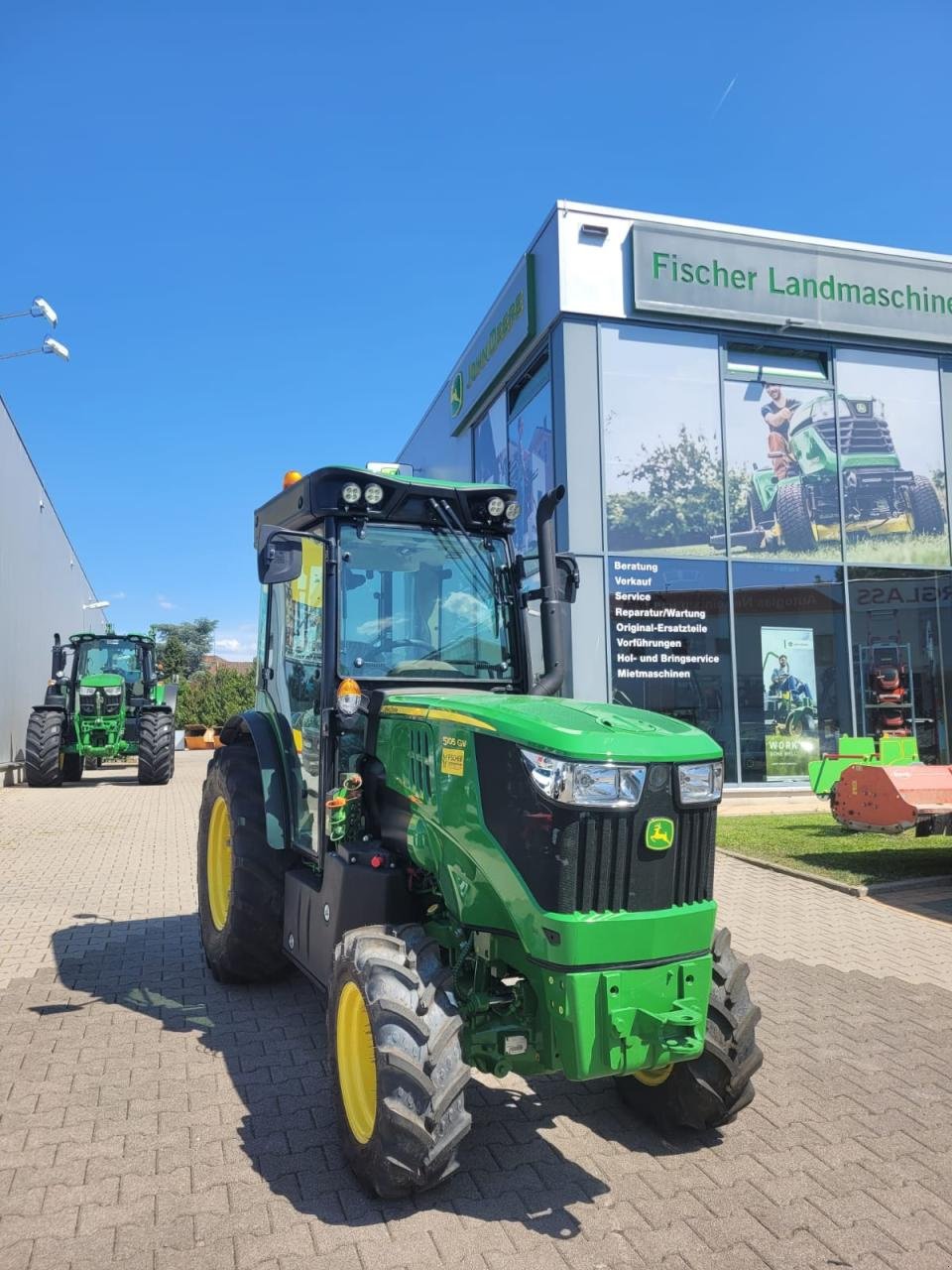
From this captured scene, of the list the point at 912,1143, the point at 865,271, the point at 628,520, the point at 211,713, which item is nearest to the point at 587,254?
the point at 628,520

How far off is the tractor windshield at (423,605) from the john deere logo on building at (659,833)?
1457mm

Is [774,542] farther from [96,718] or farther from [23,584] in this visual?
[23,584]

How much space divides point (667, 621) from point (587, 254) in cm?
505

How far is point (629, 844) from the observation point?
9.86 feet

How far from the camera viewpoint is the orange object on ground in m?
7.65

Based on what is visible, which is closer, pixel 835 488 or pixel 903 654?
pixel 835 488

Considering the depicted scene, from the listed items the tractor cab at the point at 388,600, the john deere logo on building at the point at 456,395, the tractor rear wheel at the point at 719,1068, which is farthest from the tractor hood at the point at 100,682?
the tractor rear wheel at the point at 719,1068

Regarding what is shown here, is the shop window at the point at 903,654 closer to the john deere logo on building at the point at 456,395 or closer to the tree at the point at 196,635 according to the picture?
the john deere logo on building at the point at 456,395

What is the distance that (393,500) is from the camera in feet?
13.9

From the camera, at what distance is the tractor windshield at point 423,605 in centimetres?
419

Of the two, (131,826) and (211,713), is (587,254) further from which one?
(211,713)

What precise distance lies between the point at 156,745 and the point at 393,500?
14833 mm

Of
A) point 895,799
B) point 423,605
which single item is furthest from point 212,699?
point 423,605

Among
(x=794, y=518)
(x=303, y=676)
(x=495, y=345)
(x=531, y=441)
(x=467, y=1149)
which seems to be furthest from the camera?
(x=495, y=345)
